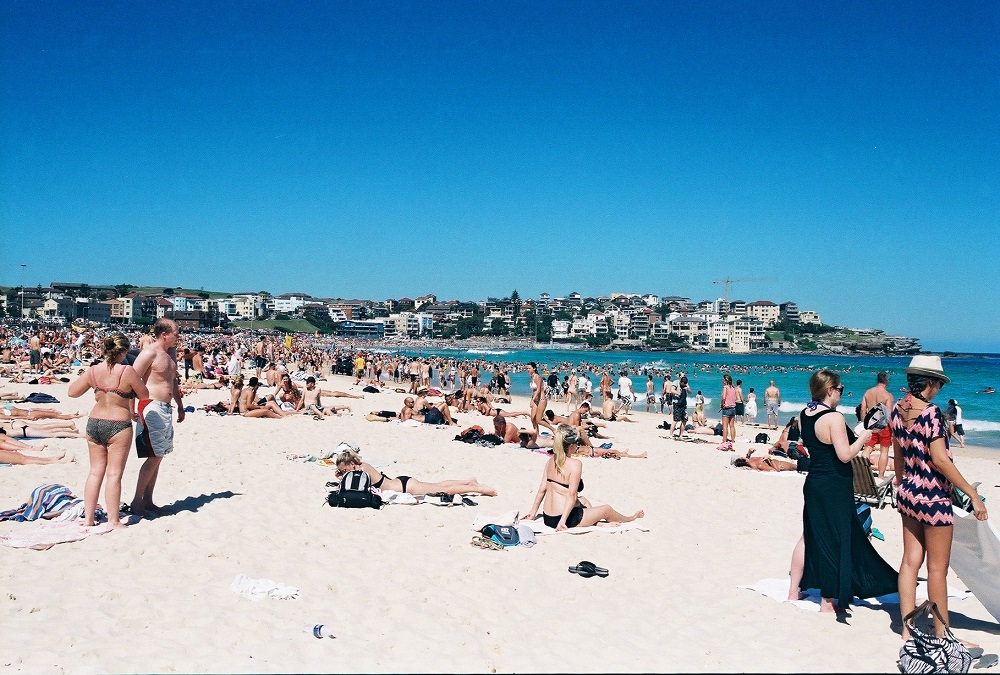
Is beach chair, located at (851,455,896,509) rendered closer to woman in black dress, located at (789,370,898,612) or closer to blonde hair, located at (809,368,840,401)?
woman in black dress, located at (789,370,898,612)

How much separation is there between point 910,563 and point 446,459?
680 centimetres

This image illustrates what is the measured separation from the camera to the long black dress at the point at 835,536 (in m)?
4.20

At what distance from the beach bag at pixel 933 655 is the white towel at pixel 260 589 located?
3505 mm

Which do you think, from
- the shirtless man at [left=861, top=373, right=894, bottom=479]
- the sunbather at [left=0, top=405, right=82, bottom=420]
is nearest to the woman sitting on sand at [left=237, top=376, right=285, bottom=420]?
the sunbather at [left=0, top=405, right=82, bottom=420]

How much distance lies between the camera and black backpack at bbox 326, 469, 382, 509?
668 cm

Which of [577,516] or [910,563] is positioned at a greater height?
[910,563]

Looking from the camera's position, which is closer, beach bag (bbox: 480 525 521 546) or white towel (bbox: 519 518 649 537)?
beach bag (bbox: 480 525 521 546)

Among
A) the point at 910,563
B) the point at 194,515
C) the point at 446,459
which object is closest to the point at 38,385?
the point at 446,459

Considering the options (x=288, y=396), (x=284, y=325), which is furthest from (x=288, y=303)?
(x=288, y=396)

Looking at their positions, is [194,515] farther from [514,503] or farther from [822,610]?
[822,610]

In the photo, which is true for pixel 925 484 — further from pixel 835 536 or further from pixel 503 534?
pixel 503 534

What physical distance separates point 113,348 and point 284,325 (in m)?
132

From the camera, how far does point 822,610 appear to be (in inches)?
171

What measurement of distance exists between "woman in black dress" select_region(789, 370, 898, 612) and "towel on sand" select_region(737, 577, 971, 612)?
0.13m
